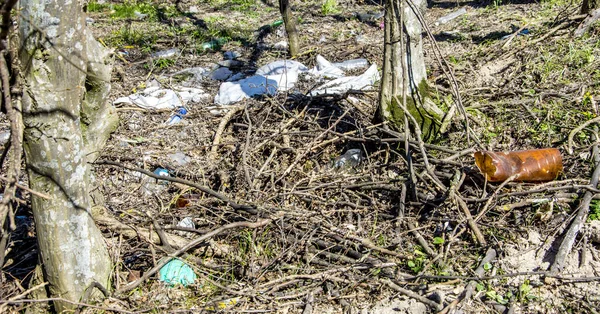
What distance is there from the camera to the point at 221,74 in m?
6.13

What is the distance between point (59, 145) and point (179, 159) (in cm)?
187

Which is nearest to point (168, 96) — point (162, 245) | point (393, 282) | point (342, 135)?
point (342, 135)

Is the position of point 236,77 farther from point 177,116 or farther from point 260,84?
point 177,116

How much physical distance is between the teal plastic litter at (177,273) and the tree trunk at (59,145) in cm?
29

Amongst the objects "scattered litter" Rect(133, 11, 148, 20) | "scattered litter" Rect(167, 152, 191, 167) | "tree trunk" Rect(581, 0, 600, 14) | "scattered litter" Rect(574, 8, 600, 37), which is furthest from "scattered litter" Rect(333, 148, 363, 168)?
"scattered litter" Rect(133, 11, 148, 20)

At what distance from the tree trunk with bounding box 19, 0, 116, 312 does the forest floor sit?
0.21 m

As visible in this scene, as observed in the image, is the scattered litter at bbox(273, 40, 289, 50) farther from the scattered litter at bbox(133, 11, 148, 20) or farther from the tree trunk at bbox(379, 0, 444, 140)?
the tree trunk at bbox(379, 0, 444, 140)

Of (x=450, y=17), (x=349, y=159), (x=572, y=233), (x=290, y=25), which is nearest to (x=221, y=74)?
(x=290, y=25)

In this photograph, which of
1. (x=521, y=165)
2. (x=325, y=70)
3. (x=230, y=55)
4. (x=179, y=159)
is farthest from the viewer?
(x=230, y=55)

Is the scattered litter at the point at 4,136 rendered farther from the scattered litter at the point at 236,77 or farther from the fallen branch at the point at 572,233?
the fallen branch at the point at 572,233

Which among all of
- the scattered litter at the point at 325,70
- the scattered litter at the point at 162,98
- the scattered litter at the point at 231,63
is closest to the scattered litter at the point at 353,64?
the scattered litter at the point at 325,70

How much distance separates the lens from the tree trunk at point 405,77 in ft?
12.5

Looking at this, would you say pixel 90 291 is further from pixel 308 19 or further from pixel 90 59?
pixel 308 19

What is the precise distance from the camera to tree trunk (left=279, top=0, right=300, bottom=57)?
615cm
